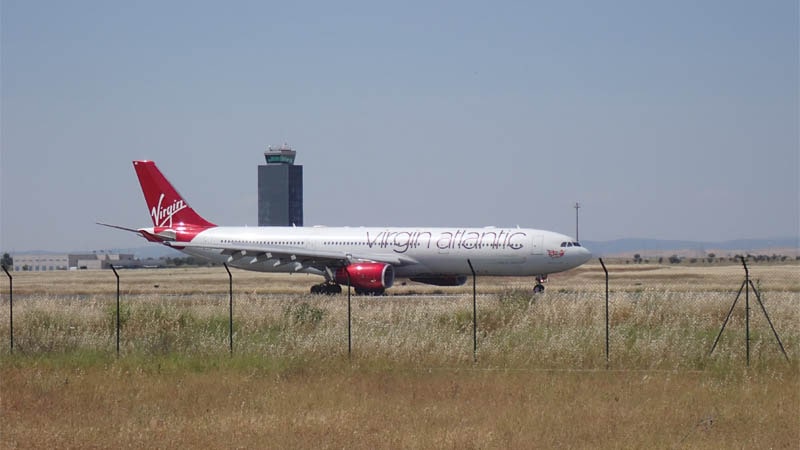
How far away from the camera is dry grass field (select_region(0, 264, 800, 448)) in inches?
555

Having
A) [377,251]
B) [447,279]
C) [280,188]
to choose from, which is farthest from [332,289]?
[280,188]

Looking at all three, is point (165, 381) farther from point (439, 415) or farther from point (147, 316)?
point (147, 316)

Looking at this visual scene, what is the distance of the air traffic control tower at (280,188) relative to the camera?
132m

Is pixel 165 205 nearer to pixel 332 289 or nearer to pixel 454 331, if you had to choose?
pixel 332 289

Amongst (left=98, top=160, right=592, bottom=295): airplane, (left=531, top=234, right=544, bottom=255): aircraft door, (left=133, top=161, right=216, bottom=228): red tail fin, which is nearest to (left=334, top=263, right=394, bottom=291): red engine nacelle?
(left=98, top=160, right=592, bottom=295): airplane

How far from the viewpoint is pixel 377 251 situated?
43406 mm

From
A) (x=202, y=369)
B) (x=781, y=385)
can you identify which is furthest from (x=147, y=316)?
(x=781, y=385)

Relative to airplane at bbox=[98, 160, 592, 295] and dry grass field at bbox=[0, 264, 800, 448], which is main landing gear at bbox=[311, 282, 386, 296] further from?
dry grass field at bbox=[0, 264, 800, 448]

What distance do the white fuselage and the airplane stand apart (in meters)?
0.04

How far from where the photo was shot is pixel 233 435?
13.9 metres

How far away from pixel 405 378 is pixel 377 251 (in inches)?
985

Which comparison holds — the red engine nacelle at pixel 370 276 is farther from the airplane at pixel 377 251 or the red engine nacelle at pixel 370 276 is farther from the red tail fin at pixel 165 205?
the red tail fin at pixel 165 205

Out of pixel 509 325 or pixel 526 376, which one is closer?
pixel 526 376

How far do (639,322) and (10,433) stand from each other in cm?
1650
